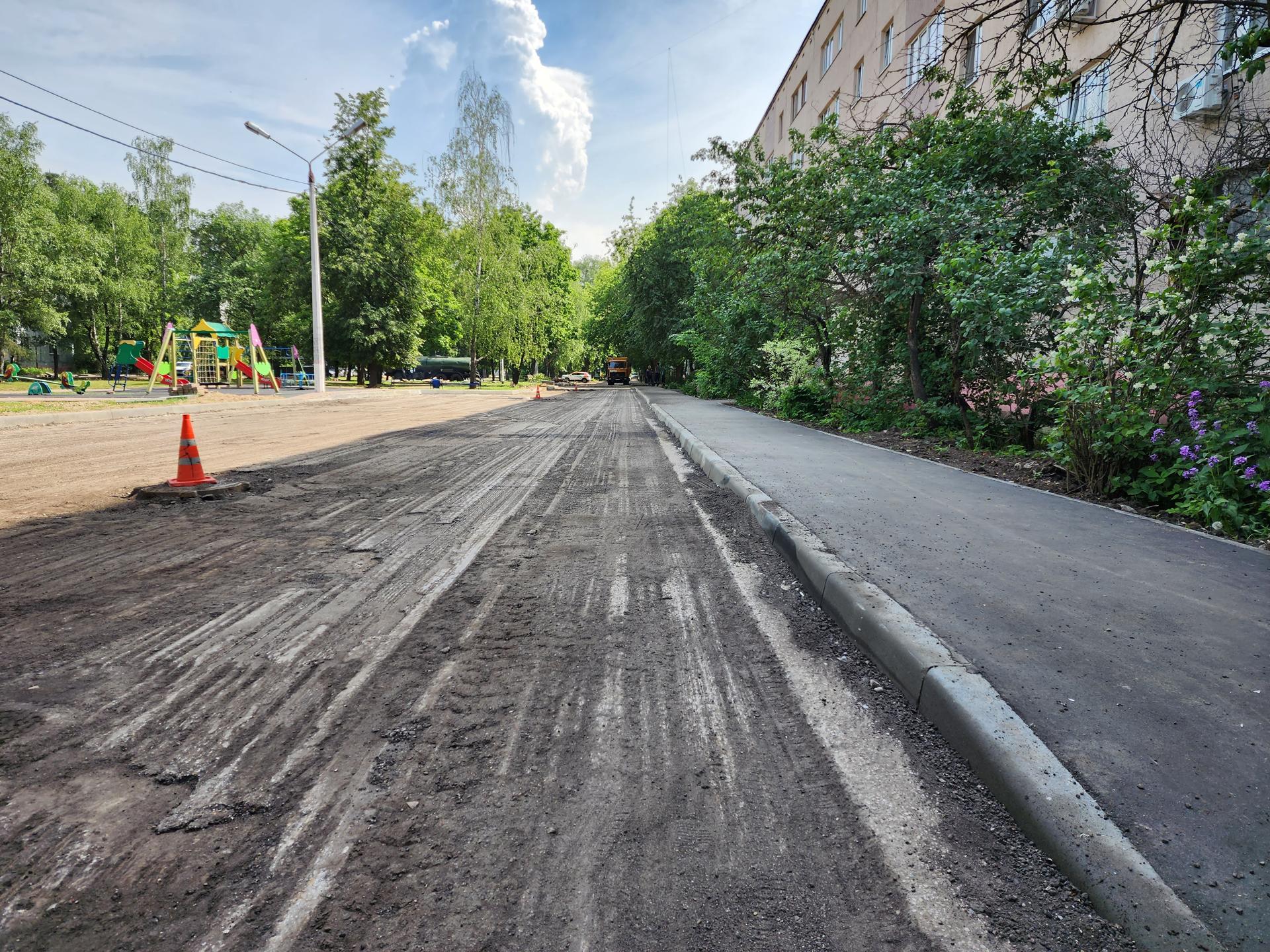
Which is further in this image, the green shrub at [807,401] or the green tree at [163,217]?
the green tree at [163,217]

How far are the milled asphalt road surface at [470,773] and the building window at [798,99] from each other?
32533mm

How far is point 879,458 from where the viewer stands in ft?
27.9

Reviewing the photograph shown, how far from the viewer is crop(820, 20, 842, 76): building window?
992 inches

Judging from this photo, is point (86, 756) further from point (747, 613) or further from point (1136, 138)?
point (1136, 138)

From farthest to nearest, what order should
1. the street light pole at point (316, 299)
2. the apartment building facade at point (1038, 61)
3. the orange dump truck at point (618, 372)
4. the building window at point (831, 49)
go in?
the orange dump truck at point (618, 372) < the building window at point (831, 49) < the street light pole at point (316, 299) < the apartment building facade at point (1038, 61)

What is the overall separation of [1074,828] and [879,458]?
23.6ft

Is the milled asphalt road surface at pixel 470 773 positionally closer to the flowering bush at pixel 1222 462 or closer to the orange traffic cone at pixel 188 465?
the orange traffic cone at pixel 188 465

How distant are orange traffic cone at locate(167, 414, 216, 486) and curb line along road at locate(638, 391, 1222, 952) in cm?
566

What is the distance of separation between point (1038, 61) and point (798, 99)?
29498mm

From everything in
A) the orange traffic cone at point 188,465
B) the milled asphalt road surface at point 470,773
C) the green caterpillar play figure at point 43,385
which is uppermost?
the green caterpillar play figure at point 43,385

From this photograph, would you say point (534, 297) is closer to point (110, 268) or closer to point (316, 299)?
point (316, 299)

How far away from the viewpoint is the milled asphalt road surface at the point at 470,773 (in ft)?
4.88

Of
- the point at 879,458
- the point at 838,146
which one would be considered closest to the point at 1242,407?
the point at 879,458

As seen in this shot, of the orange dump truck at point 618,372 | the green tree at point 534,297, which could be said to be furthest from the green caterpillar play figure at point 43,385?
the orange dump truck at point 618,372
